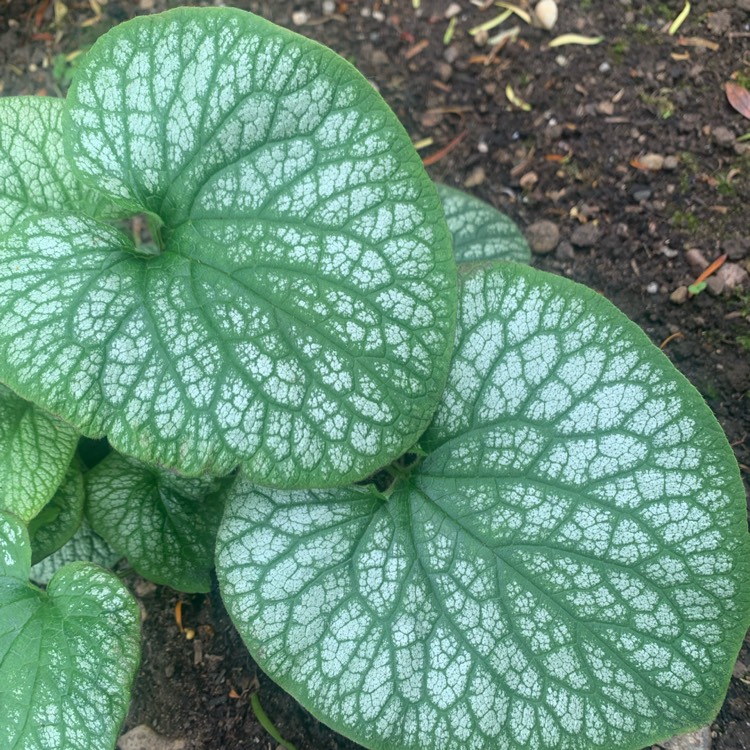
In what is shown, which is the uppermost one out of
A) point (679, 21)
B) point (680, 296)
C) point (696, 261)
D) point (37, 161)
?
point (679, 21)

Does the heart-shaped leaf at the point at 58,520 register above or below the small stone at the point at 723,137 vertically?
below

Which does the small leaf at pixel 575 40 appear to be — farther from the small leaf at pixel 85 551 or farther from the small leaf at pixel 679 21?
the small leaf at pixel 85 551

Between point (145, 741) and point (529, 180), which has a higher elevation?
point (529, 180)

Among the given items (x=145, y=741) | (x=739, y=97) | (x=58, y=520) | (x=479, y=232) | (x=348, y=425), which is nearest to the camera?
(x=348, y=425)

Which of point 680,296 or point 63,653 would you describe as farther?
point 680,296

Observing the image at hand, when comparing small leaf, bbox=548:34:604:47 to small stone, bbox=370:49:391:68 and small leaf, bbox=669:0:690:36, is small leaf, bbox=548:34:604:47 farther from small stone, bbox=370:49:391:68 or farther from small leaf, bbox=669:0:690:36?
small stone, bbox=370:49:391:68

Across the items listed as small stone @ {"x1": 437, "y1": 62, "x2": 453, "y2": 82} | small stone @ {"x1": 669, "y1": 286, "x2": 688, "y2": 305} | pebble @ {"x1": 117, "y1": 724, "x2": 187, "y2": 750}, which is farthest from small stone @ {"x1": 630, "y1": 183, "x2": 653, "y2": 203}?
pebble @ {"x1": 117, "y1": 724, "x2": 187, "y2": 750}

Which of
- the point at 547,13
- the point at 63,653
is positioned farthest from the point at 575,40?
the point at 63,653

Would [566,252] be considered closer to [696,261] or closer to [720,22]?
[696,261]

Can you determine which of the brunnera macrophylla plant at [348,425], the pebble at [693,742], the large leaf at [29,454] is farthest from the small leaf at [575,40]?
the pebble at [693,742]
